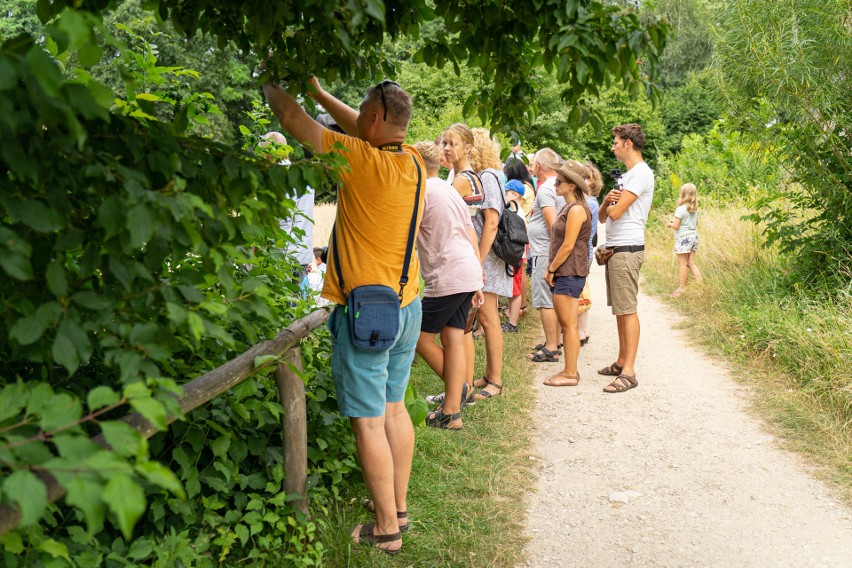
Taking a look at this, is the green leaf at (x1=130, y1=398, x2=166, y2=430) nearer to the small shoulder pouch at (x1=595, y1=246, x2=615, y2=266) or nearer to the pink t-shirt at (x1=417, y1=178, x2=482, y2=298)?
the pink t-shirt at (x1=417, y1=178, x2=482, y2=298)

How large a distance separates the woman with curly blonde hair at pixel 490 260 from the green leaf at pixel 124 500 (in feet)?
15.9

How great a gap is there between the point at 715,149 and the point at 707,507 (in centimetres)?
1599

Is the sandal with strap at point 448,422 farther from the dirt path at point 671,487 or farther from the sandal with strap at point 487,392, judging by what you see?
the sandal with strap at point 487,392

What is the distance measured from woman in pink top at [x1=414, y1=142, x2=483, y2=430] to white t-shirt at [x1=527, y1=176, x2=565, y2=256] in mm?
2830

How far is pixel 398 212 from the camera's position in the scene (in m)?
3.49

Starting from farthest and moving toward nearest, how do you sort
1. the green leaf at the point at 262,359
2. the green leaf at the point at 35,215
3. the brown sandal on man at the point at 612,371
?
the brown sandal on man at the point at 612,371 < the green leaf at the point at 262,359 < the green leaf at the point at 35,215

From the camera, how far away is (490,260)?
7.12 metres

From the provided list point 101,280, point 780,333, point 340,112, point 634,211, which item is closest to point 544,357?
point 634,211

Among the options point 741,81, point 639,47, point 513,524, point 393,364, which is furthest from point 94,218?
point 741,81

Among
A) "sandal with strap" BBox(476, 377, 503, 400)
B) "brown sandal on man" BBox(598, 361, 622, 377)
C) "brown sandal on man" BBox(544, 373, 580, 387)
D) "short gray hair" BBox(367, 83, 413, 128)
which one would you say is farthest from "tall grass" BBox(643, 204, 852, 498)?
"short gray hair" BBox(367, 83, 413, 128)

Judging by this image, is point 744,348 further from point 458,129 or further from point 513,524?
point 513,524

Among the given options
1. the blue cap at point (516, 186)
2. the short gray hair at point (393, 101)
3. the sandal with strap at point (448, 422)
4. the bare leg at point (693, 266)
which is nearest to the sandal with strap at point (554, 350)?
the blue cap at point (516, 186)

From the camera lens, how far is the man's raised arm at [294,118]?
3152mm

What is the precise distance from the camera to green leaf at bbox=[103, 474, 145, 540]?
1.30m
